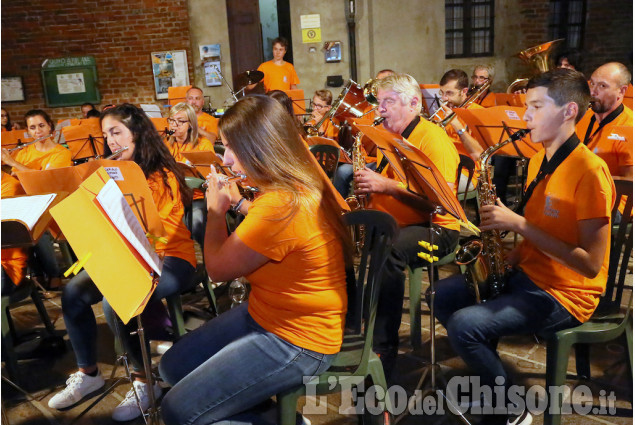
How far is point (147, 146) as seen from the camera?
9.09 feet

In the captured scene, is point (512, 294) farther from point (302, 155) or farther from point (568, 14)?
point (568, 14)

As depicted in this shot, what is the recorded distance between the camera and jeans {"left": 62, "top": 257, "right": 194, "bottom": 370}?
2.59m

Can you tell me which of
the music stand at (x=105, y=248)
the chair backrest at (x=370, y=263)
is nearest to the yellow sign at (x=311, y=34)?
the chair backrest at (x=370, y=263)

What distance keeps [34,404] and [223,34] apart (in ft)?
24.3

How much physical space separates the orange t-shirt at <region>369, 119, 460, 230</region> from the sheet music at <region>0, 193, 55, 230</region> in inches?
Answer: 64.0

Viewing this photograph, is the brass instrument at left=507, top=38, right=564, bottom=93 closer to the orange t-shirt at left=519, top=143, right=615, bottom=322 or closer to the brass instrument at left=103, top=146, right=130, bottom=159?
the orange t-shirt at left=519, top=143, right=615, bottom=322

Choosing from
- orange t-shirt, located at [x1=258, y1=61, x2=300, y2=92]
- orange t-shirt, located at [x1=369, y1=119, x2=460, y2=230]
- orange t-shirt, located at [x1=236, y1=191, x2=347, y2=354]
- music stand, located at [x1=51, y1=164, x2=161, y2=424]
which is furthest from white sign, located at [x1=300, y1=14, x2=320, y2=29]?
music stand, located at [x1=51, y1=164, x2=161, y2=424]

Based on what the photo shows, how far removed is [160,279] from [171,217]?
33cm

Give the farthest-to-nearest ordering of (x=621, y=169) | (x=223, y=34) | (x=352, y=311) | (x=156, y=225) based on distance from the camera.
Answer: (x=223, y=34)
(x=621, y=169)
(x=156, y=225)
(x=352, y=311)

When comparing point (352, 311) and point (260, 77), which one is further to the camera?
point (260, 77)

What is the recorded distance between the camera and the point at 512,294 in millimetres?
2168

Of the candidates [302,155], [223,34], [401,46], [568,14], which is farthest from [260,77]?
[568,14]

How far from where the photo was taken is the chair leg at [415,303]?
2.83 meters

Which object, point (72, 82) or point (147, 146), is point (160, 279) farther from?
point (72, 82)
